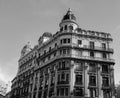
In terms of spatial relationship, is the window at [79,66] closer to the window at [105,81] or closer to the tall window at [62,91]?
the tall window at [62,91]

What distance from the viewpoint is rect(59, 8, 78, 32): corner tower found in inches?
2295

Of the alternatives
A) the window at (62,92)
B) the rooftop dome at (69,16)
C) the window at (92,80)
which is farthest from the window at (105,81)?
the rooftop dome at (69,16)

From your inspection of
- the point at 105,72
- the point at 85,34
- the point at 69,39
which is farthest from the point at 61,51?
the point at 105,72

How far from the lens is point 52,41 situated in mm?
61250

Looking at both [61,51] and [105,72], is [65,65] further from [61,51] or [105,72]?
[105,72]

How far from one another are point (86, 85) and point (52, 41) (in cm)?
1722

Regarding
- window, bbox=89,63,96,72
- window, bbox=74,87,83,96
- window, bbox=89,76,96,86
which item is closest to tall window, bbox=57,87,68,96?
window, bbox=74,87,83,96

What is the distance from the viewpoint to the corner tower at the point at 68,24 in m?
58.3

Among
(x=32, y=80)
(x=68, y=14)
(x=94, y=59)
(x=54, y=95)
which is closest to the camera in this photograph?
(x=54, y=95)

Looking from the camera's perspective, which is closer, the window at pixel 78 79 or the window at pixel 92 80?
the window at pixel 78 79

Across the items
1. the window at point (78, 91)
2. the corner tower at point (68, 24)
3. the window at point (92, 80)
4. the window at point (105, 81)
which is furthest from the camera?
the corner tower at point (68, 24)

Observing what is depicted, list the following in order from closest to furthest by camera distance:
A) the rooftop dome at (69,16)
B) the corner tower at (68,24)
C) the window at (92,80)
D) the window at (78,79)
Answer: the window at (78,79)
the window at (92,80)
the corner tower at (68,24)
the rooftop dome at (69,16)

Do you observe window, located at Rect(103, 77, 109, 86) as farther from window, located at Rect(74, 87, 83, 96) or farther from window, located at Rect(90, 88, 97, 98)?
window, located at Rect(74, 87, 83, 96)

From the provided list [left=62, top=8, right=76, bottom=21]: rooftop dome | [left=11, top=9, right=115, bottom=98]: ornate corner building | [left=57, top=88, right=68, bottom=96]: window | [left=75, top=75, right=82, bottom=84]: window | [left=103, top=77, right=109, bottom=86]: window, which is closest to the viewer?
[left=57, top=88, right=68, bottom=96]: window
